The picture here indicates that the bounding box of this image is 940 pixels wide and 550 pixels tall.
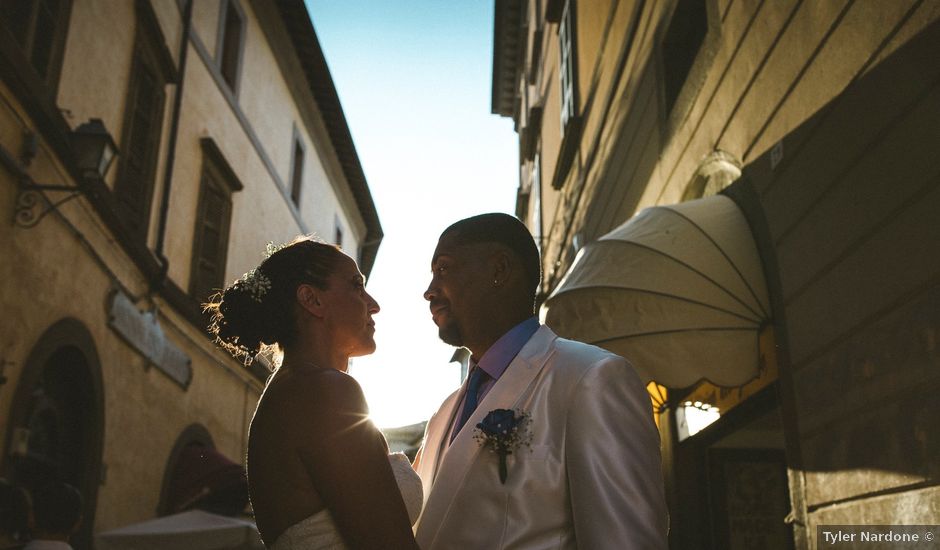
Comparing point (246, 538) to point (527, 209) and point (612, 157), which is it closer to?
point (612, 157)

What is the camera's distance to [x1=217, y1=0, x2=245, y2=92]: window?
14.3 metres

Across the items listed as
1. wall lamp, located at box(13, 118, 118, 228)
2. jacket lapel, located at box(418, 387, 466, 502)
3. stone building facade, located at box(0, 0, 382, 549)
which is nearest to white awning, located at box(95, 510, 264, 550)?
stone building facade, located at box(0, 0, 382, 549)

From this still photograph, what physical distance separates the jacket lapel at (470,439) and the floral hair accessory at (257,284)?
3.03ft

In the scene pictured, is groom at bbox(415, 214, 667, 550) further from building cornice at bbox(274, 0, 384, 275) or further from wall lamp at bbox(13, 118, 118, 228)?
building cornice at bbox(274, 0, 384, 275)

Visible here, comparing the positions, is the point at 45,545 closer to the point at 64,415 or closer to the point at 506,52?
the point at 64,415

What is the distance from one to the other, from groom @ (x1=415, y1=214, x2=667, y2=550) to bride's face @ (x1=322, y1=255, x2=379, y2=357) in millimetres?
455

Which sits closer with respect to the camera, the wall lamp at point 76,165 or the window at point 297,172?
the wall lamp at point 76,165

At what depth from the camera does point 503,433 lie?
244 cm

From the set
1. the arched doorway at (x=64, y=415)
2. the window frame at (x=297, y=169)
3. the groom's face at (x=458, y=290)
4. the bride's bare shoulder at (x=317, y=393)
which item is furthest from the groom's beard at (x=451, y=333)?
the window frame at (x=297, y=169)

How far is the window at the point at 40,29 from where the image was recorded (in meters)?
7.20

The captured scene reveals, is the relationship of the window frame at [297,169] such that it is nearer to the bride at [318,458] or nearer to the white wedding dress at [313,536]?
the bride at [318,458]

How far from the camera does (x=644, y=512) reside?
2191 mm

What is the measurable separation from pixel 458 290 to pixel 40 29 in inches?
253

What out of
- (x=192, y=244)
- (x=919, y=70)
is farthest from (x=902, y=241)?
(x=192, y=244)
